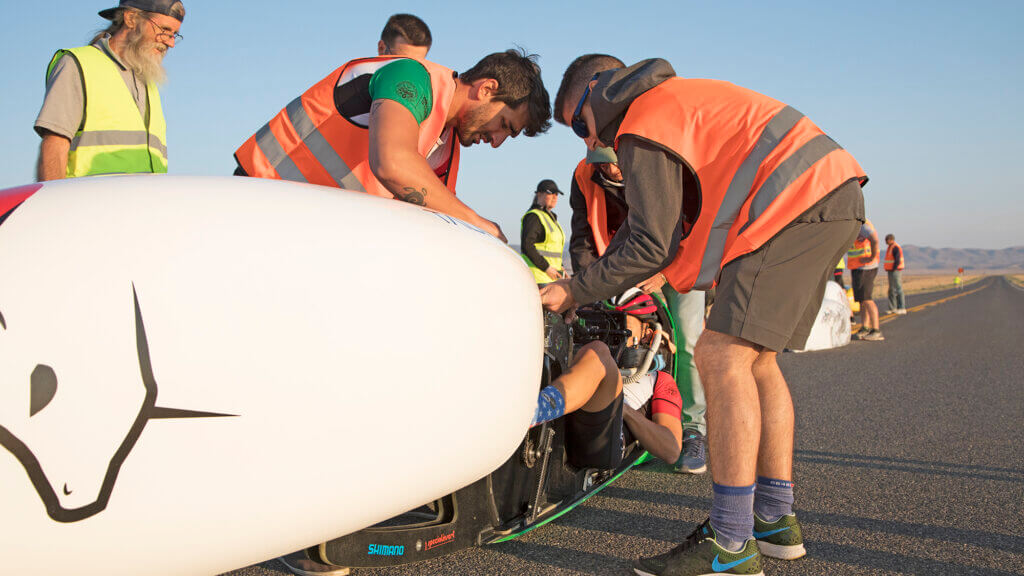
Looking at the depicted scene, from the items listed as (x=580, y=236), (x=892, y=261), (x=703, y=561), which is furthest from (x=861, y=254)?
(x=703, y=561)

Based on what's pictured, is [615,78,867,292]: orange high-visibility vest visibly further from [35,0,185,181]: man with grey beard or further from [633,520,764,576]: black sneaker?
[35,0,185,181]: man with grey beard

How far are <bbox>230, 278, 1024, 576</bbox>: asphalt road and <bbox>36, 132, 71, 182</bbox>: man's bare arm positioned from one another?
5.39 ft

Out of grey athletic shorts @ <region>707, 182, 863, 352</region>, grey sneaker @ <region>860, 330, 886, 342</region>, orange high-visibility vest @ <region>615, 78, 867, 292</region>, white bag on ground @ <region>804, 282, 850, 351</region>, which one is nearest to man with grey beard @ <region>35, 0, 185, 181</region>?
orange high-visibility vest @ <region>615, 78, 867, 292</region>

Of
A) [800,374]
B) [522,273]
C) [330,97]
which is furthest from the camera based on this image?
[800,374]

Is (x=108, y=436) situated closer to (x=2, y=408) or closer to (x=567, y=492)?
(x=2, y=408)

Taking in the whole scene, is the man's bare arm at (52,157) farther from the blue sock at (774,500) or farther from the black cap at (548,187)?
the black cap at (548,187)

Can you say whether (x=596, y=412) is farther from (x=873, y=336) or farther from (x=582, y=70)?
(x=873, y=336)

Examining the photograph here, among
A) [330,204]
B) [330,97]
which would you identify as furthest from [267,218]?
[330,97]

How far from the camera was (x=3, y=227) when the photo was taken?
132cm

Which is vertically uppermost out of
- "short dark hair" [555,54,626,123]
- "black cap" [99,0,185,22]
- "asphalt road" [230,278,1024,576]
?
"black cap" [99,0,185,22]

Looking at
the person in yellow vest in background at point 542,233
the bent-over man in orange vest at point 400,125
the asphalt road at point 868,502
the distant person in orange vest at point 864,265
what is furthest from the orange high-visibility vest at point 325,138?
the distant person in orange vest at point 864,265

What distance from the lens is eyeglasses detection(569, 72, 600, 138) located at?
8.29 ft

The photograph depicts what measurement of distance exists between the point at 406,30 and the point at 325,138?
6.49ft

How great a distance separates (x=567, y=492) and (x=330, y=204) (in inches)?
A: 58.9
